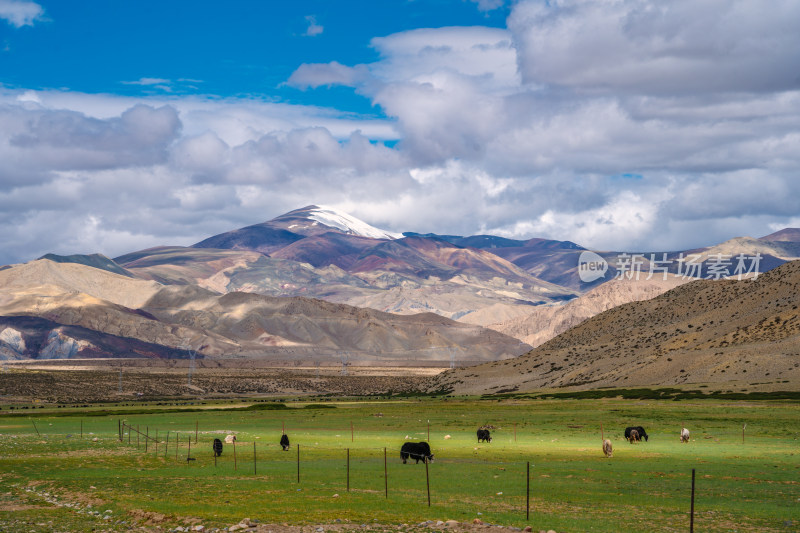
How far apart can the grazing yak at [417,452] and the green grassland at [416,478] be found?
46 centimetres

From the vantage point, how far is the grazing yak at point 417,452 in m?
44.0

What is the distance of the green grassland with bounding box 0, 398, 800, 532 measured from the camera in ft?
91.8

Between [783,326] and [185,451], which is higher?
[783,326]

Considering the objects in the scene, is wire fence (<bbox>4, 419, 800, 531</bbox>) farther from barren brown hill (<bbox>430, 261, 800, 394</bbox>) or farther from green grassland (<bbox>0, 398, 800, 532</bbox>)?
barren brown hill (<bbox>430, 261, 800, 394</bbox>)

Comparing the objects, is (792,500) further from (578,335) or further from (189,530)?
(578,335)

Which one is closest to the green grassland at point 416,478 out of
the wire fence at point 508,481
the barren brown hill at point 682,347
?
the wire fence at point 508,481

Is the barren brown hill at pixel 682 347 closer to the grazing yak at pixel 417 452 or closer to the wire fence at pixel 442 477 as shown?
the grazing yak at pixel 417 452

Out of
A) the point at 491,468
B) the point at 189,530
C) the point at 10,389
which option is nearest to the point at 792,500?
the point at 491,468

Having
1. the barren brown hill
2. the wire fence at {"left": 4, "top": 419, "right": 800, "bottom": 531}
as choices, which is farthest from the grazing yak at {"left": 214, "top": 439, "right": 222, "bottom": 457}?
the barren brown hill

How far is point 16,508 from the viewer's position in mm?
30453

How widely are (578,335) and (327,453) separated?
496ft

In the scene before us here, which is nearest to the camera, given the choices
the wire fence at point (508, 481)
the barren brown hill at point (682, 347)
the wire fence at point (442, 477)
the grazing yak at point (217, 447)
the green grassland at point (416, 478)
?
the green grassland at point (416, 478)

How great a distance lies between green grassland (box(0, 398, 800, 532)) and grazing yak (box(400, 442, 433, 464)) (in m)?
0.46

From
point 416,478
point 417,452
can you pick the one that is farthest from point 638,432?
point 416,478
